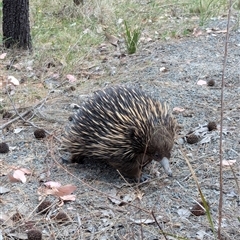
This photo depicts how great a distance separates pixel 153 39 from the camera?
709 cm

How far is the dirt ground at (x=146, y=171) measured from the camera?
10.2 feet

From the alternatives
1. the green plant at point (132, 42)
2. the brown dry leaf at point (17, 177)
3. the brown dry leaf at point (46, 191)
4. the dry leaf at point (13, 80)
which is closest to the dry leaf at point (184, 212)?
the brown dry leaf at point (46, 191)

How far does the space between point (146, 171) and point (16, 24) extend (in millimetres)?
3119

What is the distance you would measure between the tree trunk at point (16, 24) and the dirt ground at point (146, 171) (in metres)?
0.97

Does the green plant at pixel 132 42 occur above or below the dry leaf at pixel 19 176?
above

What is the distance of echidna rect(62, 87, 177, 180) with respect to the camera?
358cm

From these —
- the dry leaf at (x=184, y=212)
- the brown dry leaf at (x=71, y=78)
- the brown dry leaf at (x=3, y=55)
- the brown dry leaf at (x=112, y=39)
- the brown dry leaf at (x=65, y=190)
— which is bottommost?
the brown dry leaf at (x=71, y=78)

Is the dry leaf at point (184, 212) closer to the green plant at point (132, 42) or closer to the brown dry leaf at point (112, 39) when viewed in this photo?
the green plant at point (132, 42)

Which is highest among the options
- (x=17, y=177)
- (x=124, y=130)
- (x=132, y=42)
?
(x=124, y=130)

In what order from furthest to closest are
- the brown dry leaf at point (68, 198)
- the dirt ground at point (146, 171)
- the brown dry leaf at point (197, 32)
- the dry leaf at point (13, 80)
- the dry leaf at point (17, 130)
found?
1. the brown dry leaf at point (197, 32)
2. the dry leaf at point (13, 80)
3. the dry leaf at point (17, 130)
4. the brown dry leaf at point (68, 198)
5. the dirt ground at point (146, 171)

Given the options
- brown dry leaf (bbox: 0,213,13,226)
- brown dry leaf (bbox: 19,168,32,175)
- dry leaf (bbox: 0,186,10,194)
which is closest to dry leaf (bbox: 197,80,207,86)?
brown dry leaf (bbox: 19,168,32,175)

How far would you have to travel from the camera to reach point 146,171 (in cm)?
404

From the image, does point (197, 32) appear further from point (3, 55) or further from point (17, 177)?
point (17, 177)

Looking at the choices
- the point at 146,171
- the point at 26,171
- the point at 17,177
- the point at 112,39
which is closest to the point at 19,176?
the point at 17,177
